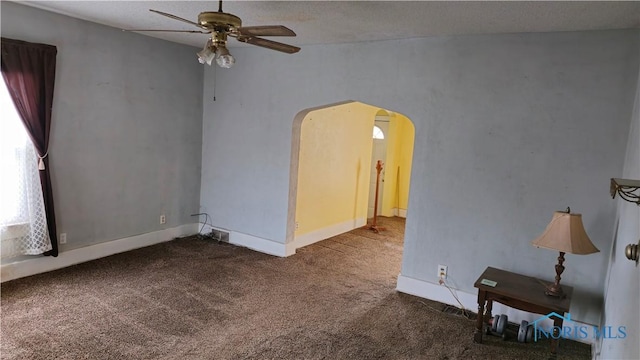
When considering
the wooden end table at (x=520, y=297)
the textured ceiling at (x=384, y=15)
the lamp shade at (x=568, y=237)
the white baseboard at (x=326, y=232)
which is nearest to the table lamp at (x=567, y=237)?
the lamp shade at (x=568, y=237)

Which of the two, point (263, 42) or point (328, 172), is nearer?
point (263, 42)

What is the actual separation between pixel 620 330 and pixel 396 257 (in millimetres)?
3298

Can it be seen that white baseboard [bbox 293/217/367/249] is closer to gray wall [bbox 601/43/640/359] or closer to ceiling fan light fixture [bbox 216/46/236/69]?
ceiling fan light fixture [bbox 216/46/236/69]

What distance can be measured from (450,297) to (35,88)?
431 cm

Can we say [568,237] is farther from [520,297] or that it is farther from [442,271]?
[442,271]

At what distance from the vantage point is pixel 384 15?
10.3 ft

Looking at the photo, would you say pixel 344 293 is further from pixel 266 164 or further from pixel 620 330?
pixel 620 330

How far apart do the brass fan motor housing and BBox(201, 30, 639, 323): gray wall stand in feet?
6.82

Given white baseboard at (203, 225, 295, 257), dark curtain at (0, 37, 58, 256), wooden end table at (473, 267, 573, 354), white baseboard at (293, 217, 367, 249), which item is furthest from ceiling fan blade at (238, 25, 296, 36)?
white baseboard at (293, 217, 367, 249)

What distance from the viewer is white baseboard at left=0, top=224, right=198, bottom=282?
3822 mm

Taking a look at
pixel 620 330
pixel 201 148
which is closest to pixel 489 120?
pixel 620 330

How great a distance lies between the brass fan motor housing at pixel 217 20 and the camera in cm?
231

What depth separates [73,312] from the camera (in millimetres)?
3271

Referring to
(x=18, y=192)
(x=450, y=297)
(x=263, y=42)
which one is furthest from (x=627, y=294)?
(x=18, y=192)
